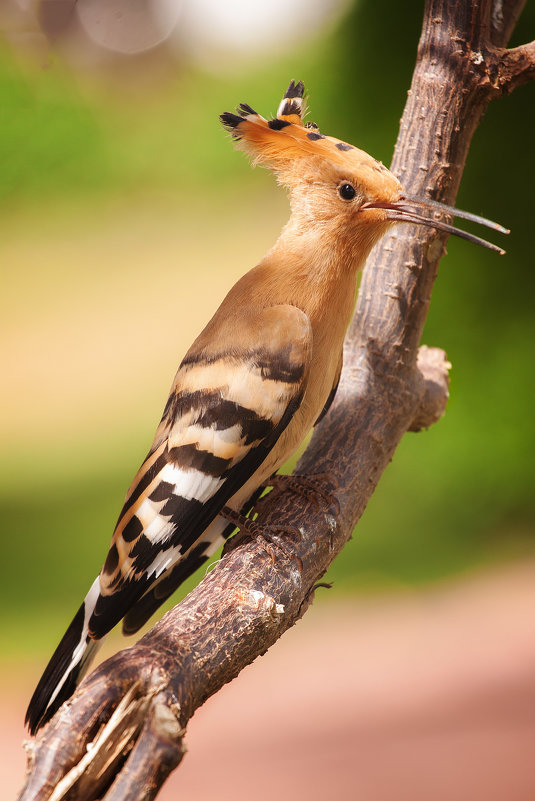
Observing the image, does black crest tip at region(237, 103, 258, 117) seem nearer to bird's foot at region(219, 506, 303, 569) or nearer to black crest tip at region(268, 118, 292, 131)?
black crest tip at region(268, 118, 292, 131)

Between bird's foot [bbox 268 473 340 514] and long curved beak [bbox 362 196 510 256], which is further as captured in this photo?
bird's foot [bbox 268 473 340 514]

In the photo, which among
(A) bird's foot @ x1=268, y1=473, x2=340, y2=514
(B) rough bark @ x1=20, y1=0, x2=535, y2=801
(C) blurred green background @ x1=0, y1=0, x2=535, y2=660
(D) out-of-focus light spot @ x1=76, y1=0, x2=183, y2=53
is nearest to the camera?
(B) rough bark @ x1=20, y1=0, x2=535, y2=801

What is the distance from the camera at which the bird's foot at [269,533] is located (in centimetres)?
94

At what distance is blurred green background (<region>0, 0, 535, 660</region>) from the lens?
2.13m

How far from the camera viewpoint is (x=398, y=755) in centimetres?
175

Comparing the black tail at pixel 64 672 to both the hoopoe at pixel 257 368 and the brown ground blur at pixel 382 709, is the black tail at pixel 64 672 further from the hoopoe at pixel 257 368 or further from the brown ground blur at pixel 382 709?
the brown ground blur at pixel 382 709

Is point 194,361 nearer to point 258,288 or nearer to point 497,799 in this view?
point 258,288

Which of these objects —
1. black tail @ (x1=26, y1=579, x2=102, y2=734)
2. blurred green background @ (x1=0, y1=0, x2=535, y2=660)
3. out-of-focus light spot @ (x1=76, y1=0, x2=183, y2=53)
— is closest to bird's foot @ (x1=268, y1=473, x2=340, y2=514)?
black tail @ (x1=26, y1=579, x2=102, y2=734)

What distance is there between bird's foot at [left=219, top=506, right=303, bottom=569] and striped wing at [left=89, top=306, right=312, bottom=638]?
2.7 inches

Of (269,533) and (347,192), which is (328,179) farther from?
(269,533)

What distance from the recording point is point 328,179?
37.8 inches

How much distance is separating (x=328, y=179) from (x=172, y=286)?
1324 mm

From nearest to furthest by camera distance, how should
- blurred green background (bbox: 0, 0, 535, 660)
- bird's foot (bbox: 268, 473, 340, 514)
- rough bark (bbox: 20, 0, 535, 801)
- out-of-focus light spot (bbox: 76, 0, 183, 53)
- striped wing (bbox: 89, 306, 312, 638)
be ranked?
rough bark (bbox: 20, 0, 535, 801)
striped wing (bbox: 89, 306, 312, 638)
bird's foot (bbox: 268, 473, 340, 514)
out-of-focus light spot (bbox: 76, 0, 183, 53)
blurred green background (bbox: 0, 0, 535, 660)

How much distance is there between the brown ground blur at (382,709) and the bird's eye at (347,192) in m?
1.30
